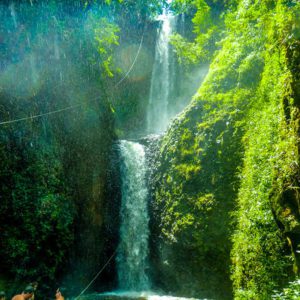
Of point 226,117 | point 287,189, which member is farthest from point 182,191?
point 287,189

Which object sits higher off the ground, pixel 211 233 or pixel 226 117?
pixel 226 117

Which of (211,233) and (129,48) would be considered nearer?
(211,233)

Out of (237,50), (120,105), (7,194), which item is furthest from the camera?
(120,105)

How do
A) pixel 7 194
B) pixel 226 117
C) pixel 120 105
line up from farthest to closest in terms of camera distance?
1. pixel 120 105
2. pixel 226 117
3. pixel 7 194

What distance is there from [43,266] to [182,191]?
15.5ft

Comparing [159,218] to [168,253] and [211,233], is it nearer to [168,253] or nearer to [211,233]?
[168,253]

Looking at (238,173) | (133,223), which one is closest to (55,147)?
(133,223)

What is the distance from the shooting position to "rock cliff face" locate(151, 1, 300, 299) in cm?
586

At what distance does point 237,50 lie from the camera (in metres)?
9.89

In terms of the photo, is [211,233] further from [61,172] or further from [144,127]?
[144,127]

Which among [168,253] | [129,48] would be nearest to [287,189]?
[168,253]

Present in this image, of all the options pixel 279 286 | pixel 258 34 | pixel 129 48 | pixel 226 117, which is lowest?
pixel 279 286

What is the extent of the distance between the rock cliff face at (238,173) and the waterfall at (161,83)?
10210 mm

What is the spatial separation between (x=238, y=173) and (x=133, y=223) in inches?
194
